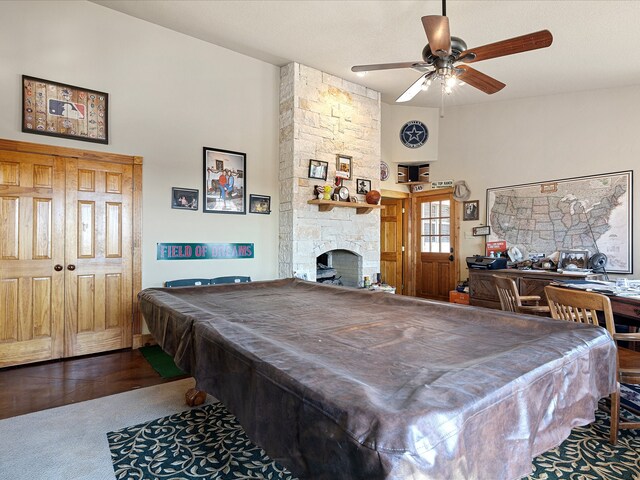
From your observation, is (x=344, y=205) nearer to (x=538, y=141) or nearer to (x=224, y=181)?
(x=224, y=181)

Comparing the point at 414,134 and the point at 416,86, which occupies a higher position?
the point at 414,134

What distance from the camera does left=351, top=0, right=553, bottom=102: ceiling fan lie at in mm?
2199

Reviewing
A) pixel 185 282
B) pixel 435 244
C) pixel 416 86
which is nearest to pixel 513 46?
pixel 416 86

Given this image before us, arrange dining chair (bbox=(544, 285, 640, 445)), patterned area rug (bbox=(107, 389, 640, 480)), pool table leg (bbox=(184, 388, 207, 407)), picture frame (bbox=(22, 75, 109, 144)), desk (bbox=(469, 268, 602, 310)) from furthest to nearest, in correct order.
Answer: desk (bbox=(469, 268, 602, 310)), picture frame (bbox=(22, 75, 109, 144)), pool table leg (bbox=(184, 388, 207, 407)), dining chair (bbox=(544, 285, 640, 445)), patterned area rug (bbox=(107, 389, 640, 480))

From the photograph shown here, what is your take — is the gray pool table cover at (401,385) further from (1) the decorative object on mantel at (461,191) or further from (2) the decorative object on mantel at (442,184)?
(2) the decorative object on mantel at (442,184)

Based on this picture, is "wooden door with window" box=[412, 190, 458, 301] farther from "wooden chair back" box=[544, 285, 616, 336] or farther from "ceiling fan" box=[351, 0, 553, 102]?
"wooden chair back" box=[544, 285, 616, 336]

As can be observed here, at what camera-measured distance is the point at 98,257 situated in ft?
11.8

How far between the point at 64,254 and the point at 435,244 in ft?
18.1

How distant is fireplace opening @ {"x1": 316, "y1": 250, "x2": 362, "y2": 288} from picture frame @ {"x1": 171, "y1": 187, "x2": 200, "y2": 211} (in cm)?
207

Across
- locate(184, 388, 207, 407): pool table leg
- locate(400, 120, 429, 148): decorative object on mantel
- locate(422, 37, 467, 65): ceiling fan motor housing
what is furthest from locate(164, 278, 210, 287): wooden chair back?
locate(400, 120, 429, 148): decorative object on mantel

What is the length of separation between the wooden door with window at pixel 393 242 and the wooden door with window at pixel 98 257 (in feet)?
14.8

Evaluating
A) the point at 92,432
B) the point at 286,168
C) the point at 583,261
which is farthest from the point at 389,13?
the point at 92,432

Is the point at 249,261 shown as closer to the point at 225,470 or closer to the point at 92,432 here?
the point at 92,432

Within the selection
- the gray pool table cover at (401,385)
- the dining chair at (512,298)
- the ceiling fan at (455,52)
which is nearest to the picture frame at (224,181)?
the ceiling fan at (455,52)
